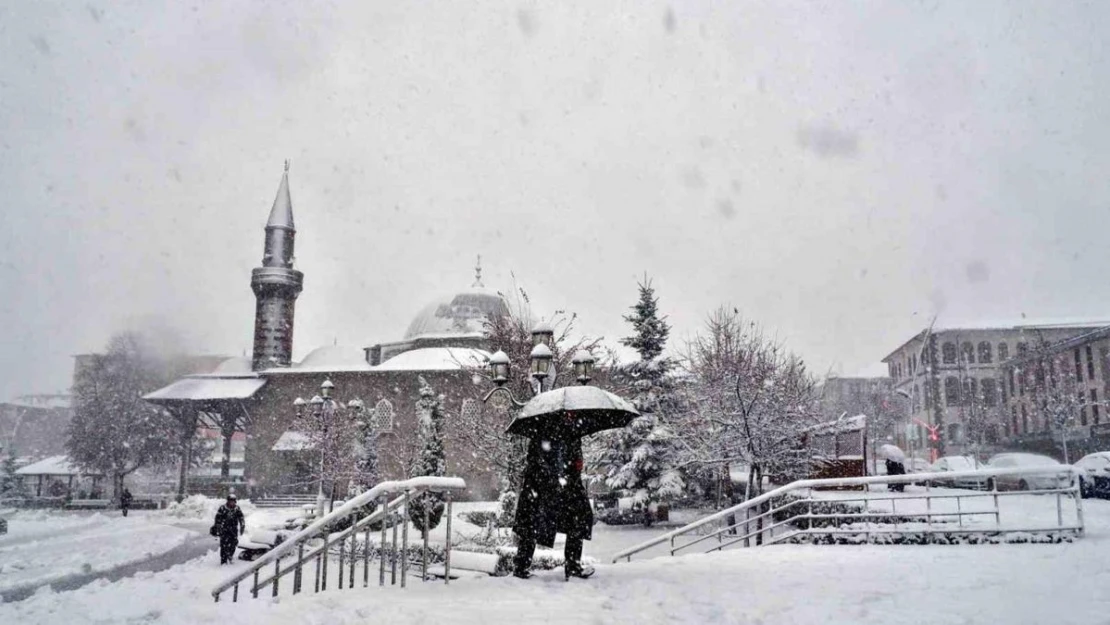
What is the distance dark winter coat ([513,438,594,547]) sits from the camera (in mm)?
7293

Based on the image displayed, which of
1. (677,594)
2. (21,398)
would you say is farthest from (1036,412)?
(21,398)

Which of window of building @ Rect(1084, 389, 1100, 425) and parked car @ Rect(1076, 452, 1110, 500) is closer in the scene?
parked car @ Rect(1076, 452, 1110, 500)

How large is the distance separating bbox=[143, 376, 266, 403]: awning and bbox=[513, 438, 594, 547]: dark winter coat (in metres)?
38.2

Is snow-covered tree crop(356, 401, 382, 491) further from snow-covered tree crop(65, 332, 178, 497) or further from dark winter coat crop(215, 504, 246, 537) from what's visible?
snow-covered tree crop(65, 332, 178, 497)

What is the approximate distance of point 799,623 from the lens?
5.54 metres

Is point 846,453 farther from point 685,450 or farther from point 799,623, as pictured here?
point 799,623

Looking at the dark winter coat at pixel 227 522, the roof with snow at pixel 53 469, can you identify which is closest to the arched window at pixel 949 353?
the dark winter coat at pixel 227 522

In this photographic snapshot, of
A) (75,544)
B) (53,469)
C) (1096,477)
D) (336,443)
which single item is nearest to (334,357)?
(53,469)

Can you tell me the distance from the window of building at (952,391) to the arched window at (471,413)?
143 ft

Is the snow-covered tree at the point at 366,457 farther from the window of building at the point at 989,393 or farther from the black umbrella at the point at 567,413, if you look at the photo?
the window of building at the point at 989,393

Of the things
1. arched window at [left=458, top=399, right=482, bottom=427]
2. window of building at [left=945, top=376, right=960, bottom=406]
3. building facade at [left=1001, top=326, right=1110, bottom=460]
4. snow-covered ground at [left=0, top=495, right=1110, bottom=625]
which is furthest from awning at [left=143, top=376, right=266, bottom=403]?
window of building at [left=945, top=376, right=960, bottom=406]

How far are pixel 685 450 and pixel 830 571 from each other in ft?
56.6

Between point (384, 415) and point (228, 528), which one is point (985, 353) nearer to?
point (384, 415)

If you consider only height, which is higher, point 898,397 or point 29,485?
point 898,397
